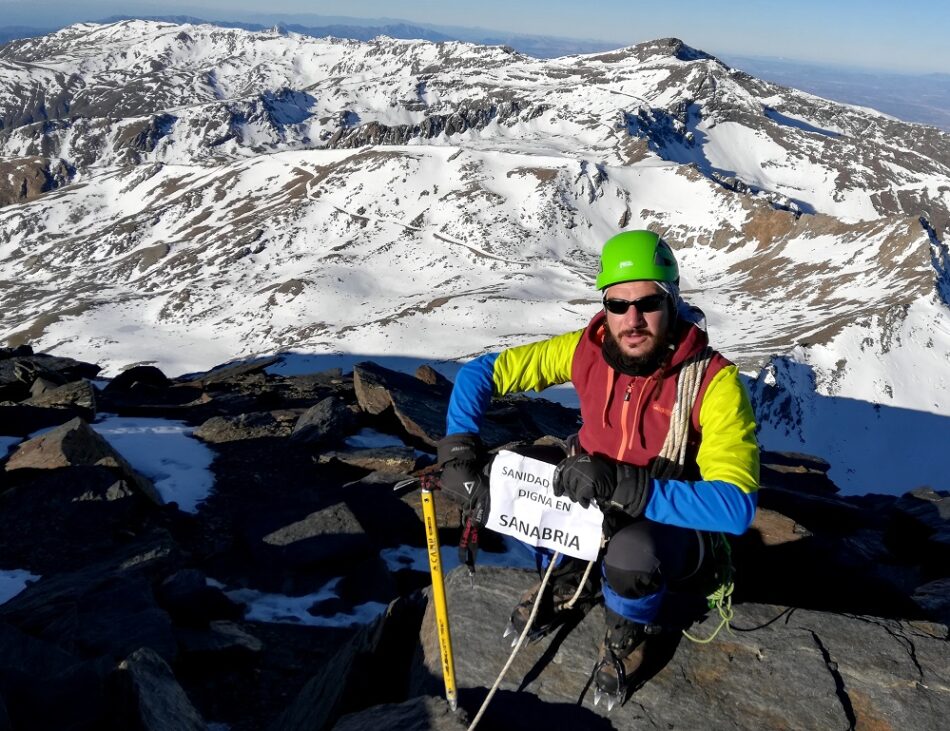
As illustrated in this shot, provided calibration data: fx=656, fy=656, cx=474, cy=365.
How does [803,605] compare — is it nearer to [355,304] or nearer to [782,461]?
[782,461]

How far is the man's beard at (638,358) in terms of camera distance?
205 inches

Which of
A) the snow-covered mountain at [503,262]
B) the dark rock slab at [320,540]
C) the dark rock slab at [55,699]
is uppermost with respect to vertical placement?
the dark rock slab at [55,699]

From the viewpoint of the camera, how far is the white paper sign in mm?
5371

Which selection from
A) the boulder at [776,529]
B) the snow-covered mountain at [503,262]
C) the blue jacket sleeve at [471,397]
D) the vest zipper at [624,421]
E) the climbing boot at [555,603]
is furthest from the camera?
the snow-covered mountain at [503,262]

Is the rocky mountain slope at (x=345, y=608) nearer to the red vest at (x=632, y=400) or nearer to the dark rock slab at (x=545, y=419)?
the red vest at (x=632, y=400)

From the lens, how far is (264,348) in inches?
3137

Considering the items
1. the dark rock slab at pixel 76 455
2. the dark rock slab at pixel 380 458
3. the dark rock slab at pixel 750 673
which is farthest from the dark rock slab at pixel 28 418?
the dark rock slab at pixel 750 673

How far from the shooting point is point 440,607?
529cm

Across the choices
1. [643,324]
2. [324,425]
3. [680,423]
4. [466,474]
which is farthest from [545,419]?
[643,324]

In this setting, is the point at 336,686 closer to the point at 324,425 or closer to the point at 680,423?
the point at 680,423

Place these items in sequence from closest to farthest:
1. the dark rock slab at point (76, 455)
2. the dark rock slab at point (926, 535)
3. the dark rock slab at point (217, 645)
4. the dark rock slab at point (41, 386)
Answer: the dark rock slab at point (217, 645) → the dark rock slab at point (926, 535) → the dark rock slab at point (76, 455) → the dark rock slab at point (41, 386)

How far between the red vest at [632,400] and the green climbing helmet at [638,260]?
505 mm

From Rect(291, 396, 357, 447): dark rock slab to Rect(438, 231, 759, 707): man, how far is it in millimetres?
9553

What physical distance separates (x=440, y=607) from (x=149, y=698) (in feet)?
7.60
